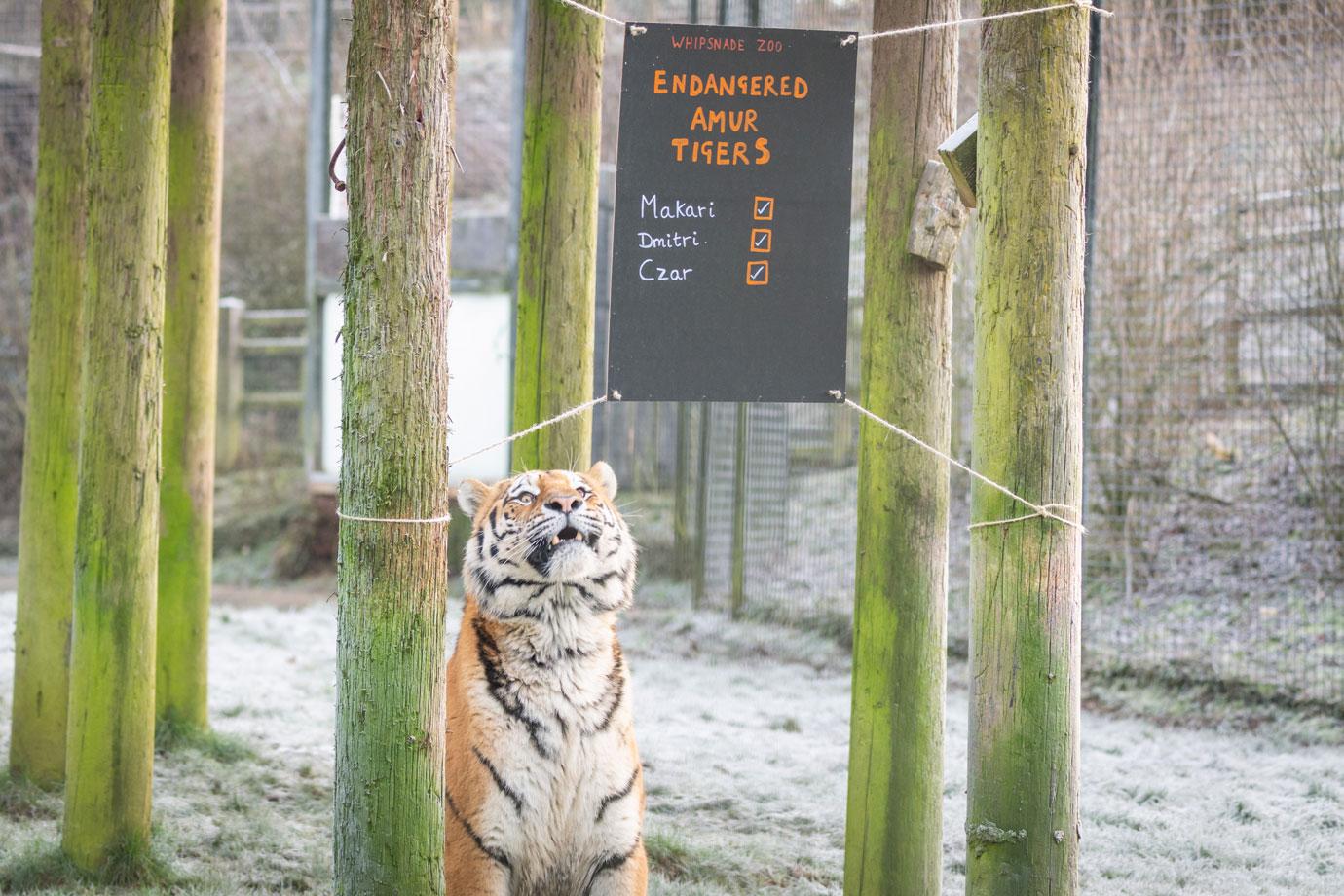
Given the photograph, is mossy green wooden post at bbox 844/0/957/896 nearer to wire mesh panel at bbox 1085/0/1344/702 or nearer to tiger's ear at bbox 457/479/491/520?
tiger's ear at bbox 457/479/491/520

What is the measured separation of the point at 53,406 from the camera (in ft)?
15.6

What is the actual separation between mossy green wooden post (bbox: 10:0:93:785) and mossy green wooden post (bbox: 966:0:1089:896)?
3230 mm

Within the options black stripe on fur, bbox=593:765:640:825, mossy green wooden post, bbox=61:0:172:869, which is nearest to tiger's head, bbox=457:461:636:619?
black stripe on fur, bbox=593:765:640:825

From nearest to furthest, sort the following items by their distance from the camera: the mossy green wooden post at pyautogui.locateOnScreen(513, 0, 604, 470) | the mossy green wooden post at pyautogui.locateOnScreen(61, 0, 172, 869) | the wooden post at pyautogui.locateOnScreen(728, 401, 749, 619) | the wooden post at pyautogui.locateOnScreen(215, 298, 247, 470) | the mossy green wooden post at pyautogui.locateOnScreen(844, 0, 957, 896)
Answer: the mossy green wooden post at pyautogui.locateOnScreen(844, 0, 957, 896), the mossy green wooden post at pyautogui.locateOnScreen(61, 0, 172, 869), the mossy green wooden post at pyautogui.locateOnScreen(513, 0, 604, 470), the wooden post at pyautogui.locateOnScreen(728, 401, 749, 619), the wooden post at pyautogui.locateOnScreen(215, 298, 247, 470)

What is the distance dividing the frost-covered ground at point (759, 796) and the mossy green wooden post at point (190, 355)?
372mm

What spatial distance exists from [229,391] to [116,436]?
9157mm

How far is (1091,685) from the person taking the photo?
7047 millimetres

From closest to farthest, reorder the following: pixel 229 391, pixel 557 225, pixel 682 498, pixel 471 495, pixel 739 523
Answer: pixel 471 495 → pixel 557 225 → pixel 739 523 → pixel 682 498 → pixel 229 391

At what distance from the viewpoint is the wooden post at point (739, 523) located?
28.0 feet

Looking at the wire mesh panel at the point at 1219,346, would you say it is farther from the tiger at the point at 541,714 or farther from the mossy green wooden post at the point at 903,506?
the tiger at the point at 541,714

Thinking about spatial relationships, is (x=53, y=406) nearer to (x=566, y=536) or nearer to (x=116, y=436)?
(x=116, y=436)

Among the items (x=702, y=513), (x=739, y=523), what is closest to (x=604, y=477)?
(x=739, y=523)

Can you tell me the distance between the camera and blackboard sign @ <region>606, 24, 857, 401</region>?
3309 mm

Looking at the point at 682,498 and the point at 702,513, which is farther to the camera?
the point at 682,498
